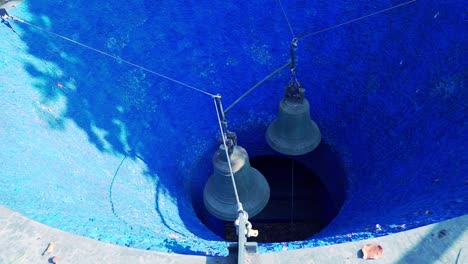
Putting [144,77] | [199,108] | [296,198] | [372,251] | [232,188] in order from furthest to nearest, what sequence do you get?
[296,198], [199,108], [144,77], [232,188], [372,251]

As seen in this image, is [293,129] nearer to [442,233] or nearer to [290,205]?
[442,233]

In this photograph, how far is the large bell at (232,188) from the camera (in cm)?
321

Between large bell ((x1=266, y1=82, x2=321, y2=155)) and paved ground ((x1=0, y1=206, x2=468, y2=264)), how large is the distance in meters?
1.42

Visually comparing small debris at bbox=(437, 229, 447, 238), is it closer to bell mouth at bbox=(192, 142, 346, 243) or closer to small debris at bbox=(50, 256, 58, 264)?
small debris at bbox=(50, 256, 58, 264)

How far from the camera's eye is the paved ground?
2.51 m

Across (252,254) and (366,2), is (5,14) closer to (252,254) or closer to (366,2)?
(252,254)

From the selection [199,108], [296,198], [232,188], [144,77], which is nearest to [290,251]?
[232,188]

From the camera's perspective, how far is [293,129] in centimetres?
392

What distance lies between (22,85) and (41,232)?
1.84 m

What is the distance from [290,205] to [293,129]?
2.49 metres

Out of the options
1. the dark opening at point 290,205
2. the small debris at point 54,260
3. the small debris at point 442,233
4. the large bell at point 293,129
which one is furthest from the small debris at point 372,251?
the dark opening at point 290,205

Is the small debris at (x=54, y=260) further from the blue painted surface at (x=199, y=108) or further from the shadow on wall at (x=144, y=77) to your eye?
the shadow on wall at (x=144, y=77)

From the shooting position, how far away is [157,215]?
4.20 metres

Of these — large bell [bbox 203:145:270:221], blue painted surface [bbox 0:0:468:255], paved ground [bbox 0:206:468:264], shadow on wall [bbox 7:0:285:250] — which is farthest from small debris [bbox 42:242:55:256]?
shadow on wall [bbox 7:0:285:250]
